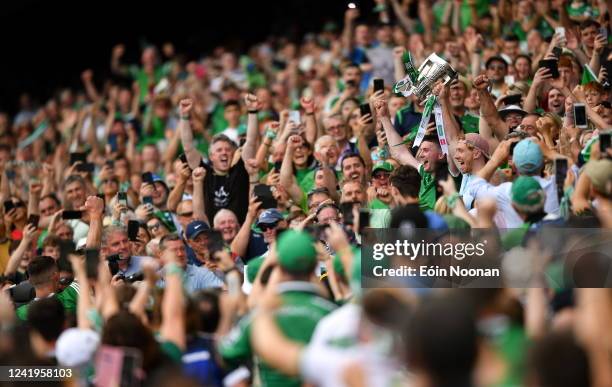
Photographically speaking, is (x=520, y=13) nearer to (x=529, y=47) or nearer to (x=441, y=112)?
(x=529, y=47)

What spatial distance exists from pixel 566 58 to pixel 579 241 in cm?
540

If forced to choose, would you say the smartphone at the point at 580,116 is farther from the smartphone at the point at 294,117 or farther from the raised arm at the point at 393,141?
the smartphone at the point at 294,117

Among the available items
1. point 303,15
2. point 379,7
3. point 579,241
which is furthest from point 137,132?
point 579,241

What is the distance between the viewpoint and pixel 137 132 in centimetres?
1714

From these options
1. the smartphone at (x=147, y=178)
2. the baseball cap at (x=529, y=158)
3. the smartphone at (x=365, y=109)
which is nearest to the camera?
the baseball cap at (x=529, y=158)

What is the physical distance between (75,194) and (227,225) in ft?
9.29

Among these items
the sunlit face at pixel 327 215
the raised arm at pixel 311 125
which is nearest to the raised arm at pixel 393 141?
the sunlit face at pixel 327 215

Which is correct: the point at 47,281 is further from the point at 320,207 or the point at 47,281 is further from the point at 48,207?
the point at 48,207

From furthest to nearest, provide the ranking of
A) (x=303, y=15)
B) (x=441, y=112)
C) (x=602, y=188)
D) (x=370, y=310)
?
(x=303, y=15) < (x=441, y=112) < (x=602, y=188) < (x=370, y=310)

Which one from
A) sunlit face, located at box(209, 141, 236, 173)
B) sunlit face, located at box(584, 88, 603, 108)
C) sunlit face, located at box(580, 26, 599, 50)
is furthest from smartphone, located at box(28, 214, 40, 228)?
sunlit face, located at box(580, 26, 599, 50)

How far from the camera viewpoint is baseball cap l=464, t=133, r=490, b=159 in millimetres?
10055

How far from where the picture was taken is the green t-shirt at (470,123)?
11.3 meters

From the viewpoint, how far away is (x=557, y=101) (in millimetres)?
11367

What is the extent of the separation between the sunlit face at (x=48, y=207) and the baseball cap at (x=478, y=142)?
542 cm
